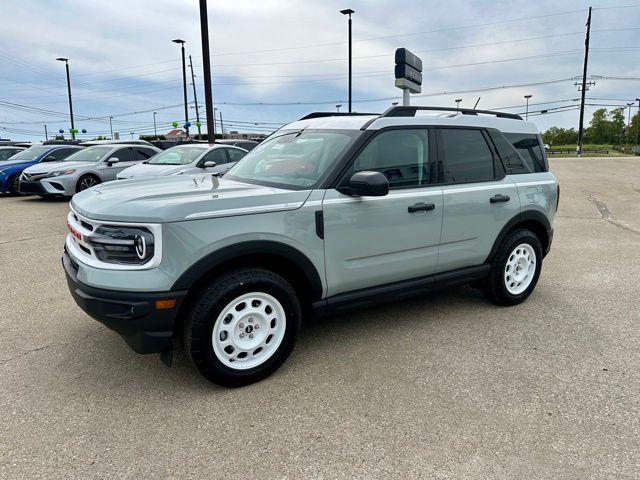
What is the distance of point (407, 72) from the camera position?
26.2ft

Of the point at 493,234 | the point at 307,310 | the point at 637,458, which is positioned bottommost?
the point at 637,458

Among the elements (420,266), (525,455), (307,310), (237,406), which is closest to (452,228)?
(420,266)

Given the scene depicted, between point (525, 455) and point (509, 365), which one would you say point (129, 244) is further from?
point (509, 365)

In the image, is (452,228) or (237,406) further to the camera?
(452,228)

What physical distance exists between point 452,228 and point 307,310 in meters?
1.47

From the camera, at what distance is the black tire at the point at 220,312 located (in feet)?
9.12

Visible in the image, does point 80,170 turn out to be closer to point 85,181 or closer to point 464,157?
point 85,181

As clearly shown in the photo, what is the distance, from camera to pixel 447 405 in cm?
282

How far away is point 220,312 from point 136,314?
490mm

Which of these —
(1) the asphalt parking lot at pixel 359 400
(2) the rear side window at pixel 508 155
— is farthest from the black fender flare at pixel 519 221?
(1) the asphalt parking lot at pixel 359 400

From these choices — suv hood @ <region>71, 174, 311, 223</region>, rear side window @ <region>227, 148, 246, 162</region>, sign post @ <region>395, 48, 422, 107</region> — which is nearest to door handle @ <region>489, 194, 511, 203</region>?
suv hood @ <region>71, 174, 311, 223</region>

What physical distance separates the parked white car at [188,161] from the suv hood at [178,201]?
6497mm

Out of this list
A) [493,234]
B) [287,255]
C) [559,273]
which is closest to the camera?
[287,255]

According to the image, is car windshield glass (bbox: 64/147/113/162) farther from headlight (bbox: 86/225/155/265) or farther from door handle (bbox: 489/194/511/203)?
door handle (bbox: 489/194/511/203)
